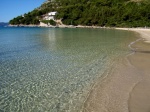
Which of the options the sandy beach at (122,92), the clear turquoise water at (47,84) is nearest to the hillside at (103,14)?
the clear turquoise water at (47,84)

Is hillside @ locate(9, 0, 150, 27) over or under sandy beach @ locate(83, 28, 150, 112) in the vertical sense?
over

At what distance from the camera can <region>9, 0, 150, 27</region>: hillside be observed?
99.1 metres

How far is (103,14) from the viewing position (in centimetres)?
11212

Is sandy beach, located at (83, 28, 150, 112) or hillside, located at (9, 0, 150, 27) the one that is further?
hillside, located at (9, 0, 150, 27)

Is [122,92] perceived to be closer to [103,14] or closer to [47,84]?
[47,84]

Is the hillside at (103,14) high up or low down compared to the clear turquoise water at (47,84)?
up

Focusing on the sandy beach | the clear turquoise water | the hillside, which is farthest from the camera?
the hillside

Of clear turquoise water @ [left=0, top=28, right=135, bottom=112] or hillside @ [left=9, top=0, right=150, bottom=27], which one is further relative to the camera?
hillside @ [left=9, top=0, right=150, bottom=27]

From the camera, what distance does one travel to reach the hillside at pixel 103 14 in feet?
325

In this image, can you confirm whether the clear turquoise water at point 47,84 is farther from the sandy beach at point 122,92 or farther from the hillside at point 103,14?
the hillside at point 103,14

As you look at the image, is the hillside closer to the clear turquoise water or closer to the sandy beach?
the clear turquoise water

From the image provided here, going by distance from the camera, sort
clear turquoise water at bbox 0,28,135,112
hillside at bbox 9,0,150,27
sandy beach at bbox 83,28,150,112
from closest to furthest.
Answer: sandy beach at bbox 83,28,150,112
clear turquoise water at bbox 0,28,135,112
hillside at bbox 9,0,150,27

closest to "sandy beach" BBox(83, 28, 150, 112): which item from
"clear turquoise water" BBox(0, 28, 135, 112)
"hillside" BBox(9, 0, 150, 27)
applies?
"clear turquoise water" BBox(0, 28, 135, 112)

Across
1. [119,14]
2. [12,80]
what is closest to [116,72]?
[12,80]
